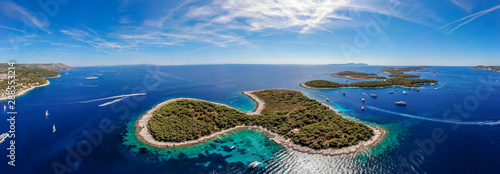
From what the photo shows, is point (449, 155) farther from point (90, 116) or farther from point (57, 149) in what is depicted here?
point (90, 116)

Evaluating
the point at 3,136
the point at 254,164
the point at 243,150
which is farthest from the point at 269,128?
the point at 3,136

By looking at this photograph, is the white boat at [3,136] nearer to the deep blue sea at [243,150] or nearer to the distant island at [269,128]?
the deep blue sea at [243,150]

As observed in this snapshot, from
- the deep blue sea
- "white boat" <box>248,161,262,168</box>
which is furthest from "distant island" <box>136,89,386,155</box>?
"white boat" <box>248,161,262,168</box>

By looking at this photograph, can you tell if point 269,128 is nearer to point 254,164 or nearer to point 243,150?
point 243,150

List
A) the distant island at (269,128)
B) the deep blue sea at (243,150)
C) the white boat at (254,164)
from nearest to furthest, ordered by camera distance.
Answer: the deep blue sea at (243,150) → the white boat at (254,164) → the distant island at (269,128)

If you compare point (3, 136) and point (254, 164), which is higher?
point (3, 136)

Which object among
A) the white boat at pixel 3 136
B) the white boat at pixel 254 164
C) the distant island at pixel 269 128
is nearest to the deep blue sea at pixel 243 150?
the white boat at pixel 254 164

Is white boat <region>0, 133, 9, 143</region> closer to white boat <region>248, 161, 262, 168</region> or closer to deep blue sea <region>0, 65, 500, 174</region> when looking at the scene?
deep blue sea <region>0, 65, 500, 174</region>

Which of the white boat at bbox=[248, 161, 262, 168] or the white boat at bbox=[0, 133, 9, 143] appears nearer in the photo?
the white boat at bbox=[248, 161, 262, 168]
